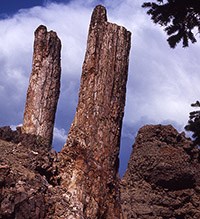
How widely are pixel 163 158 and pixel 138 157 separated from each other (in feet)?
4.08

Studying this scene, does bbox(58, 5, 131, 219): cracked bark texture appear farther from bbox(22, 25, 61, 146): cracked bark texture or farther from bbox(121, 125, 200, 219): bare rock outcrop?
bbox(121, 125, 200, 219): bare rock outcrop

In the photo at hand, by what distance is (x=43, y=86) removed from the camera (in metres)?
11.7

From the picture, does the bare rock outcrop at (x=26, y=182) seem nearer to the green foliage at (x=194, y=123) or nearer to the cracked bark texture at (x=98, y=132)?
the cracked bark texture at (x=98, y=132)

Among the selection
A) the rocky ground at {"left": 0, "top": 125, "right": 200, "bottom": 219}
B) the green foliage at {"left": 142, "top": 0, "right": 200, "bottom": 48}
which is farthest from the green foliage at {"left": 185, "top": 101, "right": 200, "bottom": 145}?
the rocky ground at {"left": 0, "top": 125, "right": 200, "bottom": 219}

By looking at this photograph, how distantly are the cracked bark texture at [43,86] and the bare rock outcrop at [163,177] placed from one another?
6.83 m

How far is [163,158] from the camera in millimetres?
18234

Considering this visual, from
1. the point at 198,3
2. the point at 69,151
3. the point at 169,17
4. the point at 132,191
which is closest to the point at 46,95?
the point at 169,17

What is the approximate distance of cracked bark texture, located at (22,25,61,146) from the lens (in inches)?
443

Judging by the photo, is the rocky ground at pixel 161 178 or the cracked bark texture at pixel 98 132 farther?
the rocky ground at pixel 161 178

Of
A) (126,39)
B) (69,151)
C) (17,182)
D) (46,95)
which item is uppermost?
(46,95)

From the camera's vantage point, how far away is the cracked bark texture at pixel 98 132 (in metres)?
5.83

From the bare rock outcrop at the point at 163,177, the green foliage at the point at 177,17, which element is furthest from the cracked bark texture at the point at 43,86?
the bare rock outcrop at the point at 163,177

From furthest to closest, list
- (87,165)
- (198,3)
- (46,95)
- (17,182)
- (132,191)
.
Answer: (132,191) → (46,95) → (198,3) → (87,165) → (17,182)

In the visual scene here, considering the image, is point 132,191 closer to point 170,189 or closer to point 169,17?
point 170,189
